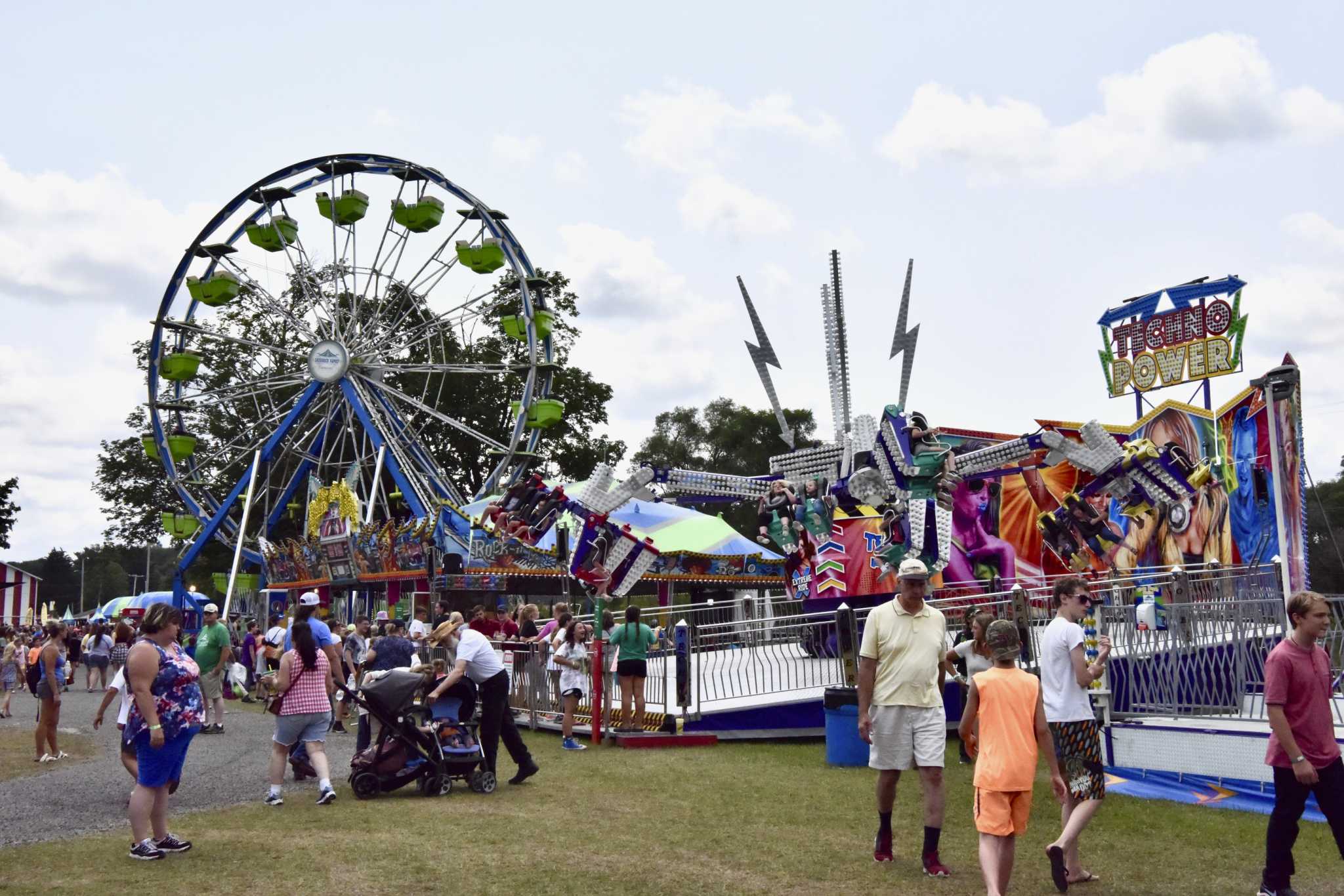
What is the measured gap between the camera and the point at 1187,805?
29.6ft

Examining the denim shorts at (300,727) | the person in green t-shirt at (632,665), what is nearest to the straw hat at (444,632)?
the person in green t-shirt at (632,665)

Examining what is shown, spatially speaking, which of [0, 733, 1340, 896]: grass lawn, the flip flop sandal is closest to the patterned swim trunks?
the flip flop sandal

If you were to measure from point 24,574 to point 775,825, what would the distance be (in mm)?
62046

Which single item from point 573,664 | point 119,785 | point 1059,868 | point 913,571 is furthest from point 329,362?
point 1059,868

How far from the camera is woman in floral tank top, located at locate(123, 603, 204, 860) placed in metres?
7.14

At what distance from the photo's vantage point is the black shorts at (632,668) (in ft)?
43.9

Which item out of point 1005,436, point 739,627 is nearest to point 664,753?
point 739,627

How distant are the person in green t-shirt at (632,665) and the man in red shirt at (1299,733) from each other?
8014mm

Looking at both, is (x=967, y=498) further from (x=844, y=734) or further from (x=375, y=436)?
(x=375, y=436)

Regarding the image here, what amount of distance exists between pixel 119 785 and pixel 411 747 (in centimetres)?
267

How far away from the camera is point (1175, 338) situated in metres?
28.6

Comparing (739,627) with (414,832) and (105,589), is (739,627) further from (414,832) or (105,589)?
(105,589)

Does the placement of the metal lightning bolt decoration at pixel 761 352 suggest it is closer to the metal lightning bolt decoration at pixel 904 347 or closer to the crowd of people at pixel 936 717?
the metal lightning bolt decoration at pixel 904 347

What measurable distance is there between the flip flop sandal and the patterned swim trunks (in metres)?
0.29
